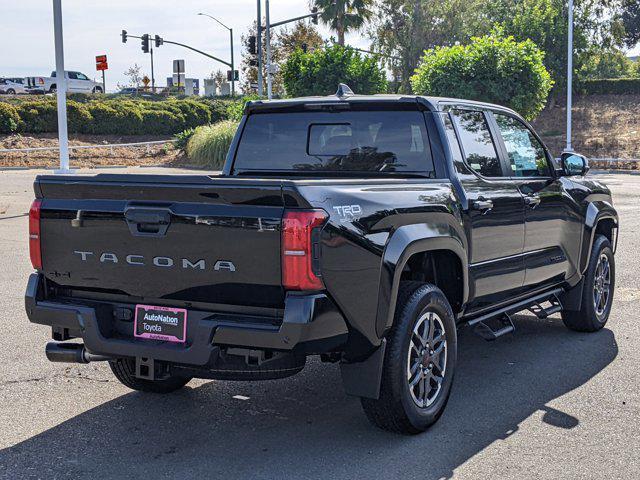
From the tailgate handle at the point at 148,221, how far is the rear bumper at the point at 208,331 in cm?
46

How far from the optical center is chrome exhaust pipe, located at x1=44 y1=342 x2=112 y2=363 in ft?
15.4

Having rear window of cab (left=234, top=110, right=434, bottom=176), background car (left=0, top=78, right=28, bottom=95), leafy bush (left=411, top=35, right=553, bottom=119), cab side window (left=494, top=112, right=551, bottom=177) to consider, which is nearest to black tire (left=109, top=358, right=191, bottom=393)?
rear window of cab (left=234, top=110, right=434, bottom=176)

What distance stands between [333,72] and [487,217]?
30.1 meters

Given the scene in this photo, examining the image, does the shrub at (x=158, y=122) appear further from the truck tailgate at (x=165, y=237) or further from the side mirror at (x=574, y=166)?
the truck tailgate at (x=165, y=237)

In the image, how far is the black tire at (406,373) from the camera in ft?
14.8

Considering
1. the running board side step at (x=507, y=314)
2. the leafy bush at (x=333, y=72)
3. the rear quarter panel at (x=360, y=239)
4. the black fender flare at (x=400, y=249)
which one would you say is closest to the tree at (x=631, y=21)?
the leafy bush at (x=333, y=72)

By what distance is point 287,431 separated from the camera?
193 inches

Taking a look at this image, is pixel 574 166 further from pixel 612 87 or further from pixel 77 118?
pixel 612 87

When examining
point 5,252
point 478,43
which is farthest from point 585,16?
point 5,252

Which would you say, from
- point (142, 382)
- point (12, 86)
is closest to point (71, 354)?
point (142, 382)

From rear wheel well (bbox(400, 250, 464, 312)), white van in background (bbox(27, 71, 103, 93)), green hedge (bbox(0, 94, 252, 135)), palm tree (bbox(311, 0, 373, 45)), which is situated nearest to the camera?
rear wheel well (bbox(400, 250, 464, 312))

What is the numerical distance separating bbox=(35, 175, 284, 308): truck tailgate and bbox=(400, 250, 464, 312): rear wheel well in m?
1.32

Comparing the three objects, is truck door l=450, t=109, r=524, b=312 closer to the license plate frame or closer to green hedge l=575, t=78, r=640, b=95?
the license plate frame

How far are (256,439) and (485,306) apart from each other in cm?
196
